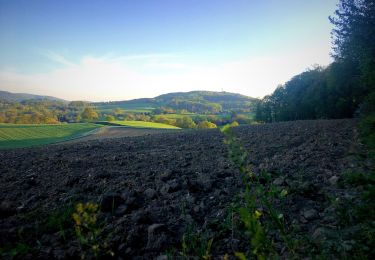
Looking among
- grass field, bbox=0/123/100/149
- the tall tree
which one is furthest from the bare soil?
grass field, bbox=0/123/100/149

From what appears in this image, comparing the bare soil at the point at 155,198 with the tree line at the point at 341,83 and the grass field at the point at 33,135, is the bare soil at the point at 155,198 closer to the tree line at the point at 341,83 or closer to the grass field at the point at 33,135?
the tree line at the point at 341,83

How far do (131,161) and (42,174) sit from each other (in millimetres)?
2794

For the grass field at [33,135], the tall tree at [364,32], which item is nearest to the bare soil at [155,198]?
the tall tree at [364,32]

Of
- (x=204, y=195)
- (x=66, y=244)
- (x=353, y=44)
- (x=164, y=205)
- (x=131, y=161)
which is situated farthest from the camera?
(x=353, y=44)

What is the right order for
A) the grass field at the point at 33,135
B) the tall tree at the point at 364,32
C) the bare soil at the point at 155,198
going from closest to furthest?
1. the bare soil at the point at 155,198
2. the tall tree at the point at 364,32
3. the grass field at the point at 33,135

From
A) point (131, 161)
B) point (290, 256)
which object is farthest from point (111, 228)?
point (131, 161)

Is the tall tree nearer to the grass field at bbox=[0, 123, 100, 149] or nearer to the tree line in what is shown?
the tree line

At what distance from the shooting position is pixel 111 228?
368 centimetres

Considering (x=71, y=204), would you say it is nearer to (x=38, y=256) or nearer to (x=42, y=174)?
(x=38, y=256)

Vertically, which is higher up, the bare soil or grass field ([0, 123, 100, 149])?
the bare soil

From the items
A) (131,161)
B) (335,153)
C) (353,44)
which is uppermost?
(353,44)

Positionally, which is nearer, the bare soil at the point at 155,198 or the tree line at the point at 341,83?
the bare soil at the point at 155,198

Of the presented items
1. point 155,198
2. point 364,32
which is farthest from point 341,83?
point 155,198

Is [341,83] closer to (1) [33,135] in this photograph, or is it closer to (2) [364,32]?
(2) [364,32]
